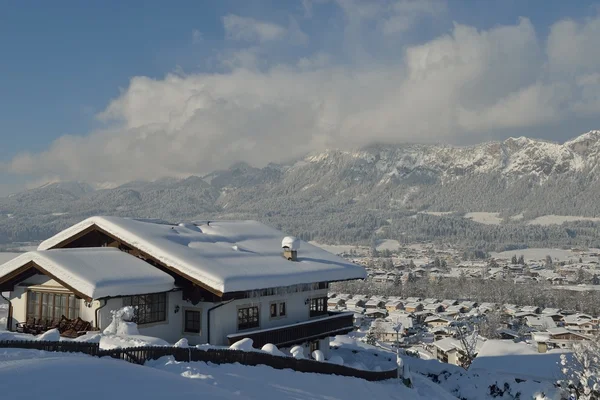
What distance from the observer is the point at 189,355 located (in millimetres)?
15914

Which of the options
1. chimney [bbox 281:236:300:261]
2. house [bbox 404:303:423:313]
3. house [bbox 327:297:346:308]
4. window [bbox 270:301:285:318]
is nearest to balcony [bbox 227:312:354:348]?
window [bbox 270:301:285:318]

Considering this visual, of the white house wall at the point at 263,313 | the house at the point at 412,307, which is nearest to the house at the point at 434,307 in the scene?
the house at the point at 412,307

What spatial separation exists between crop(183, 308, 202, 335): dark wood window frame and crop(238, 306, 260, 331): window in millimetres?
1688

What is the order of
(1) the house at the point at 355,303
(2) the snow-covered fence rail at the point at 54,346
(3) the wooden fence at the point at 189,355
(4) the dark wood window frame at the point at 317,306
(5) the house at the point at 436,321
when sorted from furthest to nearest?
(1) the house at the point at 355,303 < (5) the house at the point at 436,321 < (4) the dark wood window frame at the point at 317,306 < (2) the snow-covered fence rail at the point at 54,346 < (3) the wooden fence at the point at 189,355

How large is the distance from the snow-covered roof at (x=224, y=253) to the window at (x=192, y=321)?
1957mm

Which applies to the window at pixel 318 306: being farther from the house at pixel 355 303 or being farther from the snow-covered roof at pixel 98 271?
the house at pixel 355 303

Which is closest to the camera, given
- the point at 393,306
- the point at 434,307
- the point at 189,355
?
the point at 189,355

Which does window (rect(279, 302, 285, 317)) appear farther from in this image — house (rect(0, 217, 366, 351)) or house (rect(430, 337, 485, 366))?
house (rect(430, 337, 485, 366))

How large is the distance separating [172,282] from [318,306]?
344 inches

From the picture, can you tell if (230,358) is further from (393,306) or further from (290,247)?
(393,306)

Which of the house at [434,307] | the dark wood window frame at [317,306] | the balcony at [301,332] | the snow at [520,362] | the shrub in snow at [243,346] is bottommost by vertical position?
the house at [434,307]

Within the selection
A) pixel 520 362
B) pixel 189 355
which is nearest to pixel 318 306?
pixel 189 355

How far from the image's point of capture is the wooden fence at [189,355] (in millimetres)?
14695

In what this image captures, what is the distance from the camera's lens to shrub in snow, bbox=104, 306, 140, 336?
18.5 metres
